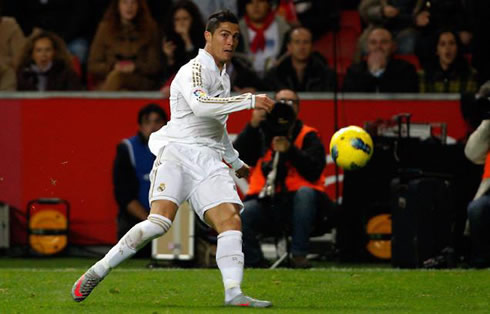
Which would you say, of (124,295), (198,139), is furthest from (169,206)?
(124,295)

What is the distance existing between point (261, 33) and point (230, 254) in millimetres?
7278

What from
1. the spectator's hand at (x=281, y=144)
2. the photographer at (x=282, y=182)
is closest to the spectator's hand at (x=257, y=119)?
the photographer at (x=282, y=182)

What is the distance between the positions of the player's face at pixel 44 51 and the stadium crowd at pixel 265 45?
0.05 feet

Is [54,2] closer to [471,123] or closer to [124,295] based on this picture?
[471,123]

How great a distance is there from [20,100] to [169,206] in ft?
19.4

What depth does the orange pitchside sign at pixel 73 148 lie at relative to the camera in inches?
560

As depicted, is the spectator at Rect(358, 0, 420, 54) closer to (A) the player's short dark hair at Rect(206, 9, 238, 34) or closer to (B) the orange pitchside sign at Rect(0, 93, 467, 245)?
(B) the orange pitchside sign at Rect(0, 93, 467, 245)

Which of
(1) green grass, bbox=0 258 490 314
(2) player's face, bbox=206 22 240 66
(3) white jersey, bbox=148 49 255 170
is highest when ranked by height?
(2) player's face, bbox=206 22 240 66

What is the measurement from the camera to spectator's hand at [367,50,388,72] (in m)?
14.4

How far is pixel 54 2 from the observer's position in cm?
1611

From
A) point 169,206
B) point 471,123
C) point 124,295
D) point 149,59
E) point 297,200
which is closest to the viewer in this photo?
point 169,206

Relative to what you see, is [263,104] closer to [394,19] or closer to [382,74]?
[382,74]

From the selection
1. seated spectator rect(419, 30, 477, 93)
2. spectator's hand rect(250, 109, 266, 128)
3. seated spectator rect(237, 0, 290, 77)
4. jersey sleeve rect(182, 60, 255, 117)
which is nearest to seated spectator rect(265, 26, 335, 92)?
seated spectator rect(237, 0, 290, 77)

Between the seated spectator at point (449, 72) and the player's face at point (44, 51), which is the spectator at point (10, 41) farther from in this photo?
the seated spectator at point (449, 72)
